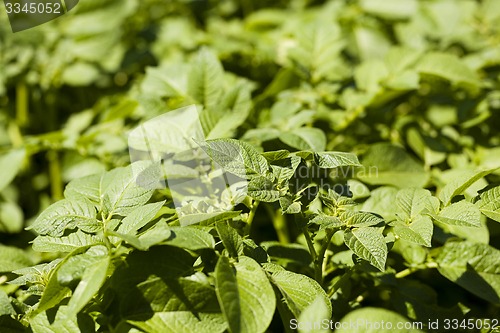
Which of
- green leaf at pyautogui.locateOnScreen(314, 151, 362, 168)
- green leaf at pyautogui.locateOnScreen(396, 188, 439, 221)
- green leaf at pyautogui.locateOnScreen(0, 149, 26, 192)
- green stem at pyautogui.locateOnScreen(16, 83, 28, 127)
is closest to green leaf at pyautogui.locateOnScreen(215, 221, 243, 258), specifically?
green leaf at pyautogui.locateOnScreen(314, 151, 362, 168)

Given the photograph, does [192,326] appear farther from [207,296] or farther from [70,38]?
[70,38]

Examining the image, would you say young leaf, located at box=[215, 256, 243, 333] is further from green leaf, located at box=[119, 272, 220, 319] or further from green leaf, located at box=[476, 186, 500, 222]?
green leaf, located at box=[476, 186, 500, 222]

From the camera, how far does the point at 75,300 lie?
0.79m

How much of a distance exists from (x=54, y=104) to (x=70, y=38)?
0.91 feet

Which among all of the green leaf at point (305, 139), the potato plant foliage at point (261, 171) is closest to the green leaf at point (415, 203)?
the potato plant foliage at point (261, 171)

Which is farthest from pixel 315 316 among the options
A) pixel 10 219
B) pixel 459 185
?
pixel 10 219

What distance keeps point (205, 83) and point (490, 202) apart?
84cm

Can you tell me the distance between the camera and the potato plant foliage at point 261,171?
0.88 meters

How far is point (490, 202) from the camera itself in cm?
98

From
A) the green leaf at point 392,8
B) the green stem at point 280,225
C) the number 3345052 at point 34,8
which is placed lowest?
the green stem at point 280,225

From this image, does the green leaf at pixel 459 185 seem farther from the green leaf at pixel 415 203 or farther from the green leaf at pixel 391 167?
the green leaf at pixel 391 167

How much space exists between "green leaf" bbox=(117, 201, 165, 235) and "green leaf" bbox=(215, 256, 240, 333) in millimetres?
162

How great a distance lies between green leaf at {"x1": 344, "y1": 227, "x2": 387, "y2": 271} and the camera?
87cm

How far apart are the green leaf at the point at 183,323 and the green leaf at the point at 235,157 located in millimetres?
256
